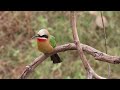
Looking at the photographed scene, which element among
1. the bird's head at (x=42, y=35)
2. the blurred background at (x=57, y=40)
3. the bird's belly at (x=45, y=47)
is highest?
the bird's head at (x=42, y=35)

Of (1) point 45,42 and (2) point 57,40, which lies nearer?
(1) point 45,42

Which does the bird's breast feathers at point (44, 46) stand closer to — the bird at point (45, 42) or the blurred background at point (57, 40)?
the bird at point (45, 42)

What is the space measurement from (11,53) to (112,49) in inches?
40.1

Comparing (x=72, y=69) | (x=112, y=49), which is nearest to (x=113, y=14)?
(x=112, y=49)

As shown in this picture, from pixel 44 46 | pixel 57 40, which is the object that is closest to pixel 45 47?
pixel 44 46

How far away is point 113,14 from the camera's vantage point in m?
3.44

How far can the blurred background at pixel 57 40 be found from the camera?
3.04m

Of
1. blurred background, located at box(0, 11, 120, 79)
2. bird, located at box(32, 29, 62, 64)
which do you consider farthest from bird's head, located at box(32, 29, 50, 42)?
blurred background, located at box(0, 11, 120, 79)

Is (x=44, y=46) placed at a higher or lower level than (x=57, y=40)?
higher

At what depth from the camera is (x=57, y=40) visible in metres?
3.15

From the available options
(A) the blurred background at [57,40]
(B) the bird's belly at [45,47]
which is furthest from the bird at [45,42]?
(A) the blurred background at [57,40]

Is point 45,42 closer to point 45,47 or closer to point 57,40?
point 45,47
